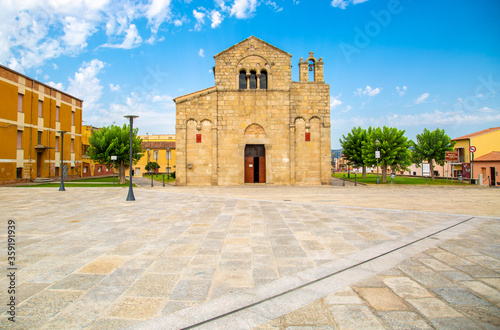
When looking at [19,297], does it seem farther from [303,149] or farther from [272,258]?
[303,149]

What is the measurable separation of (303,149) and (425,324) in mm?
22832

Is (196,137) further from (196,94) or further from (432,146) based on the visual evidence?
(432,146)

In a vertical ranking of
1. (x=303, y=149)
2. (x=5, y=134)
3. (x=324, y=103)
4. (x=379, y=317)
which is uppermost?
(x=324, y=103)

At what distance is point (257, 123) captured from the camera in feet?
82.7

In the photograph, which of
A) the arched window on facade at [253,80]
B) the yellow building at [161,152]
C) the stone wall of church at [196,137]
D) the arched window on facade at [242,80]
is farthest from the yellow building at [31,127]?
the yellow building at [161,152]

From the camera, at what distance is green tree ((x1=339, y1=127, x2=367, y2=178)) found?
3959 cm

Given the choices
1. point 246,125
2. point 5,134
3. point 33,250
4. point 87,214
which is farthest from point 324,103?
point 5,134

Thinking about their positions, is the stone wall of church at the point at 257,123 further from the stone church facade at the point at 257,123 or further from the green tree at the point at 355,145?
the green tree at the point at 355,145

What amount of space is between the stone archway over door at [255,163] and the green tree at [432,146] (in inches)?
861

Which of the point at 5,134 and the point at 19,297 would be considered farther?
the point at 5,134

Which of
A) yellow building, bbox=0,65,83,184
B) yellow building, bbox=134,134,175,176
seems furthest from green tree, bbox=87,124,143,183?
yellow building, bbox=134,134,175,176

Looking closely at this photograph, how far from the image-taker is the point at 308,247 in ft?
18.2

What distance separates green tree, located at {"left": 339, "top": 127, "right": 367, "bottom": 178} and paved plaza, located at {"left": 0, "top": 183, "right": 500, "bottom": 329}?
110ft

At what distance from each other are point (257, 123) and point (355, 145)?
2146 cm
